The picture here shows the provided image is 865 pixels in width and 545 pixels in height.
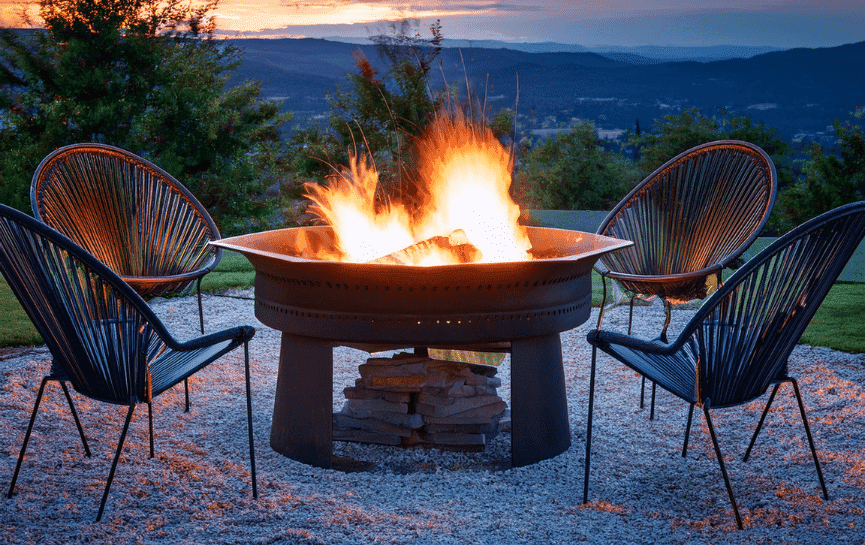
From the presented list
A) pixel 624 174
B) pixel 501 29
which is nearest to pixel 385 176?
pixel 501 29

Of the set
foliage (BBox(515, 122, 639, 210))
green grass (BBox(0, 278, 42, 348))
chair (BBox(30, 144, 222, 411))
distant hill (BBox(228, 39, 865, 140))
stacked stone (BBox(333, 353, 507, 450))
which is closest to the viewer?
stacked stone (BBox(333, 353, 507, 450))

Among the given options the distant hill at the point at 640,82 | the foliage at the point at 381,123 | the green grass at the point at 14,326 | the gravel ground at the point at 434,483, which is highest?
the distant hill at the point at 640,82

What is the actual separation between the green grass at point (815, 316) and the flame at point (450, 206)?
2.15 metres

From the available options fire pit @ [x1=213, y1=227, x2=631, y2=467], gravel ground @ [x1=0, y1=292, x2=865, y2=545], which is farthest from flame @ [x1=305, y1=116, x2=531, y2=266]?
gravel ground @ [x1=0, y1=292, x2=865, y2=545]

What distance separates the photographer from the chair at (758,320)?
2010 millimetres

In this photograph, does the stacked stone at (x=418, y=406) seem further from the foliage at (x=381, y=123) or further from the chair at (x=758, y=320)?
the foliage at (x=381, y=123)

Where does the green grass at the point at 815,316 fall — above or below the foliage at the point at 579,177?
below

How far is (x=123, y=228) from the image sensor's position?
3.37 meters

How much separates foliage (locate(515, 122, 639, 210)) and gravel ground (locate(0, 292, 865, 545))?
25.7ft

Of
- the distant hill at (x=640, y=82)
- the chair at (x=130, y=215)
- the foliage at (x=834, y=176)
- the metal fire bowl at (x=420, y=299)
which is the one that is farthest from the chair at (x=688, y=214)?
the foliage at (x=834, y=176)

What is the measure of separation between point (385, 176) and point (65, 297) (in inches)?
250

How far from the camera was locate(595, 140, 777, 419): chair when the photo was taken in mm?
3285

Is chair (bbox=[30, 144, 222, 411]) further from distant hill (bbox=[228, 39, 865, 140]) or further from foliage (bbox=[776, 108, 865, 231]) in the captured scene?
foliage (bbox=[776, 108, 865, 231])

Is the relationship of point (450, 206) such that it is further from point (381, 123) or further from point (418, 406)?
point (381, 123)
